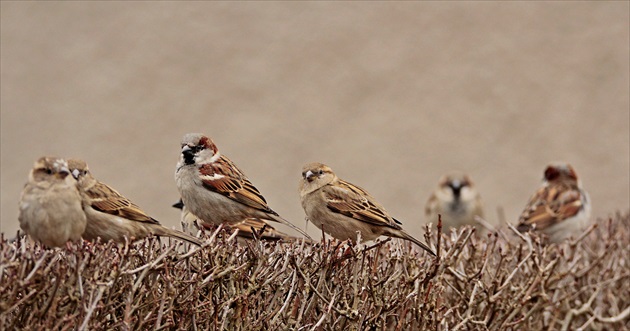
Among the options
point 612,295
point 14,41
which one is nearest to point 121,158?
point 14,41

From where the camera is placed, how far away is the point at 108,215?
4.27 metres

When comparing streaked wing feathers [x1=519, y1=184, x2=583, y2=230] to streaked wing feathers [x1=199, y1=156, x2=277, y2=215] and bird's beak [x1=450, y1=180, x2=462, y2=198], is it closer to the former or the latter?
bird's beak [x1=450, y1=180, x2=462, y2=198]

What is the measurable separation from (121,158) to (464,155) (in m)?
7.06

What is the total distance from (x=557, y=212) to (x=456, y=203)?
1247 millimetres

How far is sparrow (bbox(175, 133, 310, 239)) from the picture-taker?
4.95m

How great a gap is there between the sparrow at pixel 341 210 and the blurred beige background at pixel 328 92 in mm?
12329

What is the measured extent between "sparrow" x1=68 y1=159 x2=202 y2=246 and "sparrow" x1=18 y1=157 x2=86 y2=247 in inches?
4.0

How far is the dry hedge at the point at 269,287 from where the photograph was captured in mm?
3428

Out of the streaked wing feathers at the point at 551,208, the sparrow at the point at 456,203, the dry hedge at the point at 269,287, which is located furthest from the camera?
the sparrow at the point at 456,203

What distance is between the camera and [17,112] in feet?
72.8

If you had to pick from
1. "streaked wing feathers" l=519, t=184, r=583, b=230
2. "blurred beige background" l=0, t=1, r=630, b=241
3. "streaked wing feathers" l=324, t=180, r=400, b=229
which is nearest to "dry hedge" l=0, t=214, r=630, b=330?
"streaked wing feathers" l=324, t=180, r=400, b=229

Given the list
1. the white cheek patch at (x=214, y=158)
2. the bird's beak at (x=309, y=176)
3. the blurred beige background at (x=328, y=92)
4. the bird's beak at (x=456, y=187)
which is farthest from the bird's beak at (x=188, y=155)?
the blurred beige background at (x=328, y=92)

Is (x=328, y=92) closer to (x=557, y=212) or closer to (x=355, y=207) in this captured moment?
(x=557, y=212)

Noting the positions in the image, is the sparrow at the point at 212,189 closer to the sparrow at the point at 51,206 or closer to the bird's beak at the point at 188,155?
the bird's beak at the point at 188,155
